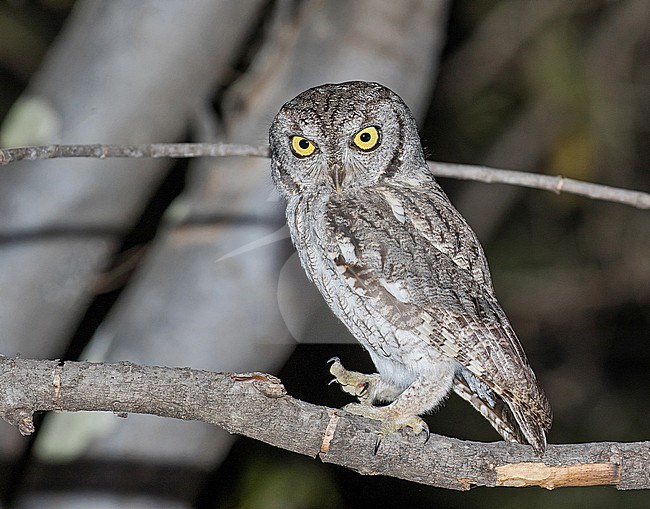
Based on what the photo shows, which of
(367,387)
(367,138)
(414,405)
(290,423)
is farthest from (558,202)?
(290,423)

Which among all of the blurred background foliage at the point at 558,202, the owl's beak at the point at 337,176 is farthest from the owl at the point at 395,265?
the blurred background foliage at the point at 558,202

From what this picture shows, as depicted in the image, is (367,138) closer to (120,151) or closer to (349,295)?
(349,295)

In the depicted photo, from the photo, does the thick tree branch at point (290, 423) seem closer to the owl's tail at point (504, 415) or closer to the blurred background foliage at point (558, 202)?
the owl's tail at point (504, 415)

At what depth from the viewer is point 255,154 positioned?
1.77 meters

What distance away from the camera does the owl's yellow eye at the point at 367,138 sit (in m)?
1.57

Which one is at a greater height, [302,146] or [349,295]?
[302,146]

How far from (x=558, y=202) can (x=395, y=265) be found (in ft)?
11.2

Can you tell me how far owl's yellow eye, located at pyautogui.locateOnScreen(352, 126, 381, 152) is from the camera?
5.16 ft

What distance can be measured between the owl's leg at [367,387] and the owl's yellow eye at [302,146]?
0.43 meters

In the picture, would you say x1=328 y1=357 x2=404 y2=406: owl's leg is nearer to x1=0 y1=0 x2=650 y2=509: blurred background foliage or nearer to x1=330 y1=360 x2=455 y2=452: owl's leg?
x1=330 y1=360 x2=455 y2=452: owl's leg

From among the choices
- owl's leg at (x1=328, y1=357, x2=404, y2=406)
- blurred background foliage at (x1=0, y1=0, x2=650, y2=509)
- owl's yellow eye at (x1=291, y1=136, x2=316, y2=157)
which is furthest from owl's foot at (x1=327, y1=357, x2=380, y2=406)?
blurred background foliage at (x1=0, y1=0, x2=650, y2=509)

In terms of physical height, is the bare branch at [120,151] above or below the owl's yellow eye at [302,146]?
below

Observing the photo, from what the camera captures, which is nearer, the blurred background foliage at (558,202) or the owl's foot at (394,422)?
the owl's foot at (394,422)

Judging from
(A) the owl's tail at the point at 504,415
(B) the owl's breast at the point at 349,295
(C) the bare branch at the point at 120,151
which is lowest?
(A) the owl's tail at the point at 504,415
